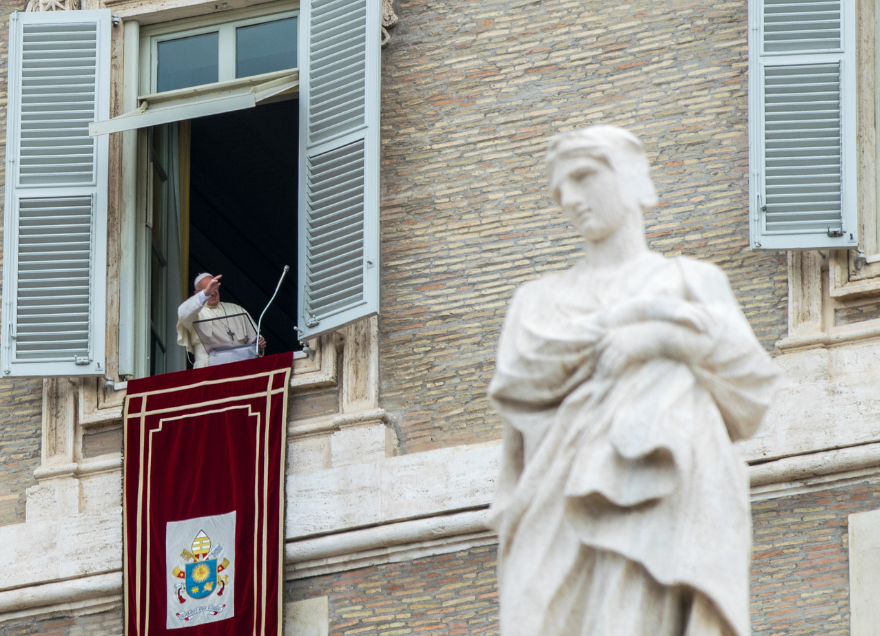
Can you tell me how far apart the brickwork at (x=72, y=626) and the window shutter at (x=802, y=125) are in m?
4.18

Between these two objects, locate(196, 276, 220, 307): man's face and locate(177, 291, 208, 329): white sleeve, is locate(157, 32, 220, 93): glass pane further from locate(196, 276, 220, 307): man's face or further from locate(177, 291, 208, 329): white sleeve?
locate(177, 291, 208, 329): white sleeve

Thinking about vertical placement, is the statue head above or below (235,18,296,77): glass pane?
below

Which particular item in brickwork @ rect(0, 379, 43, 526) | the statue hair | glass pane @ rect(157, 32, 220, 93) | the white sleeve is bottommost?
brickwork @ rect(0, 379, 43, 526)

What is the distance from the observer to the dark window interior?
16297 millimetres

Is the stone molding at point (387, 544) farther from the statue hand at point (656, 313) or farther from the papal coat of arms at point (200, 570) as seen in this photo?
the statue hand at point (656, 313)

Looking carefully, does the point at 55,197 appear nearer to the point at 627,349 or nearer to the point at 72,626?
the point at 72,626

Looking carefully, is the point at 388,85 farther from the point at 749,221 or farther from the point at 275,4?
the point at 749,221

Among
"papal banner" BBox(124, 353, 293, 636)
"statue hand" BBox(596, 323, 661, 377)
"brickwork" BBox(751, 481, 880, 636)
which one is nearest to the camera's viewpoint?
"statue hand" BBox(596, 323, 661, 377)

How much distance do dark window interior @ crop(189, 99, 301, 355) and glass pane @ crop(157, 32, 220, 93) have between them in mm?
A: 1382

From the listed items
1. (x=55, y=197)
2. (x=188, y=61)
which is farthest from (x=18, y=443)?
(x=188, y=61)

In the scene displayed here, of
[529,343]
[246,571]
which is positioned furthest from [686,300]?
[246,571]

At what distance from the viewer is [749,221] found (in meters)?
12.4

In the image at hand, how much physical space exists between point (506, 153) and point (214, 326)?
1.99 metres

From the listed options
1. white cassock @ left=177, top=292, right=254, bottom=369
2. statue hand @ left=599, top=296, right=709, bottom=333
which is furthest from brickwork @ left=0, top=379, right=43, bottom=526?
statue hand @ left=599, top=296, right=709, bottom=333
